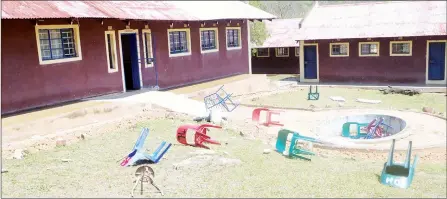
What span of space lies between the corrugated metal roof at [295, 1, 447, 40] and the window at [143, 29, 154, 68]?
32.1 ft

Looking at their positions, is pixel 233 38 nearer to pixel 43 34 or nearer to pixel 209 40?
pixel 209 40

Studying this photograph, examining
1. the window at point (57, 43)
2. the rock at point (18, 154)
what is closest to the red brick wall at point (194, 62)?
the window at point (57, 43)

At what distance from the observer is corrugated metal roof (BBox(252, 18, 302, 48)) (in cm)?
2844

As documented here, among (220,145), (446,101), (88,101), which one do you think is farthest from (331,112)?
(88,101)

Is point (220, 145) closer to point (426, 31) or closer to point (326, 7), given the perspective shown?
point (426, 31)

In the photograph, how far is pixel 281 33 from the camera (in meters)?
29.8

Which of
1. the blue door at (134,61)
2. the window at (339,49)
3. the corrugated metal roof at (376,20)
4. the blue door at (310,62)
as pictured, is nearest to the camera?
the blue door at (134,61)

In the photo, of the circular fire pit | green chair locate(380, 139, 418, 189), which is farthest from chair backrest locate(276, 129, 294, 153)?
the circular fire pit

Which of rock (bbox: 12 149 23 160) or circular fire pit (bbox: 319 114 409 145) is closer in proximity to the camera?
rock (bbox: 12 149 23 160)

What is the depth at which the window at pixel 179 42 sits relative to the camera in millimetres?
17375

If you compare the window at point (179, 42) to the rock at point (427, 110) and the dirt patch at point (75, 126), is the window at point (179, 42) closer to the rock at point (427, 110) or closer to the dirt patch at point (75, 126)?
the dirt patch at point (75, 126)

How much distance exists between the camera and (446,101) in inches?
702

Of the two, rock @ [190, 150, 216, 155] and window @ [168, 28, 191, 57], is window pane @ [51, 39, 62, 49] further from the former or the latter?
rock @ [190, 150, 216, 155]

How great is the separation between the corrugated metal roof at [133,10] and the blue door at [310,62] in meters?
4.29
